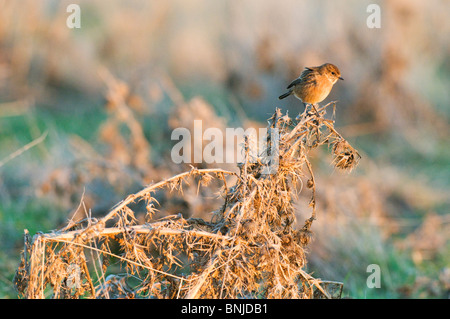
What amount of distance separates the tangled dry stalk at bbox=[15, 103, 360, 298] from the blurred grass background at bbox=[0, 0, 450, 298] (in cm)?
191

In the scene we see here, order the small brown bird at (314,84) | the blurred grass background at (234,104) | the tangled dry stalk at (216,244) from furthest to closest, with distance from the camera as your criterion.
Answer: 1. the blurred grass background at (234,104)
2. the small brown bird at (314,84)
3. the tangled dry stalk at (216,244)

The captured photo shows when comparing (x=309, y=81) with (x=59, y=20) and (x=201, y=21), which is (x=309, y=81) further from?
(x=201, y=21)

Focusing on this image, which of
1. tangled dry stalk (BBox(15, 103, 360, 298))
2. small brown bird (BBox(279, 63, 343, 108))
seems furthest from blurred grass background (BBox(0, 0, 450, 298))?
tangled dry stalk (BBox(15, 103, 360, 298))

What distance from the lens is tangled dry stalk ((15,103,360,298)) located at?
2.71 m

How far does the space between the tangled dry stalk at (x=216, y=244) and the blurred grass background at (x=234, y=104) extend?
1912mm

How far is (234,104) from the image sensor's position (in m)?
8.06

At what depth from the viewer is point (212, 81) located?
10.2 meters

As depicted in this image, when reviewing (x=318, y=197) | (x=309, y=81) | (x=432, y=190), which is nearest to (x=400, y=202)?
(x=432, y=190)

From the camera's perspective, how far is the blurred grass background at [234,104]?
5.71m

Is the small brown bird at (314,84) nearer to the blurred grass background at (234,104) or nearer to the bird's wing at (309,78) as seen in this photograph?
the bird's wing at (309,78)

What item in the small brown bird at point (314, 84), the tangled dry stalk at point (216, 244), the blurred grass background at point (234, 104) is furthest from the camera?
the blurred grass background at point (234, 104)

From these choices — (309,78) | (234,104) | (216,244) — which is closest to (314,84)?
(309,78)

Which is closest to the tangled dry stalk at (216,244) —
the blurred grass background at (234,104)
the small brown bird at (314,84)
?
the small brown bird at (314,84)

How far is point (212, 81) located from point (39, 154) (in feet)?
13.0
